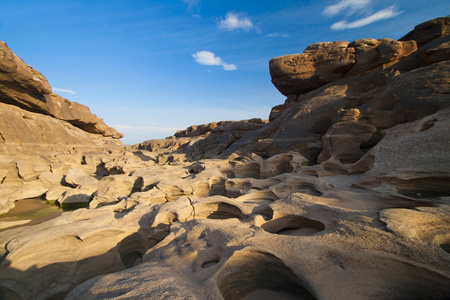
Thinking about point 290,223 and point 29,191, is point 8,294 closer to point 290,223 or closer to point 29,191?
point 290,223

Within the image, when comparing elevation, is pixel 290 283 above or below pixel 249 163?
below

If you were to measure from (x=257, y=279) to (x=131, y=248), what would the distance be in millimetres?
3428

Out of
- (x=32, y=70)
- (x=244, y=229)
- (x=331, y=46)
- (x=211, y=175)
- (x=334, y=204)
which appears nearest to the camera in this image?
Result: (x=244, y=229)

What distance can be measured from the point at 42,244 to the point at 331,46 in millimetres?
14790

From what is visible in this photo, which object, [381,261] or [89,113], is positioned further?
[89,113]

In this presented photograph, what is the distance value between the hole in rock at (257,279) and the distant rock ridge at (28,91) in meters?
15.2

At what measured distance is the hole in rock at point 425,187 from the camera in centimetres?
344

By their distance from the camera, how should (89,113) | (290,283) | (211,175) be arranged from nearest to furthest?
(290,283)
(211,175)
(89,113)

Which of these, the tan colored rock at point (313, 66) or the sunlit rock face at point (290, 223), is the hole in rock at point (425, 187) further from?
the tan colored rock at point (313, 66)

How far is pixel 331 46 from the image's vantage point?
11023mm

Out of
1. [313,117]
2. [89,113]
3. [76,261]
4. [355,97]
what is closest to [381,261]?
[76,261]

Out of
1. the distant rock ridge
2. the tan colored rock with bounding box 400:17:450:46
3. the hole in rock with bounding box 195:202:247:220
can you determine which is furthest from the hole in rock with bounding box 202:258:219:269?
the distant rock ridge

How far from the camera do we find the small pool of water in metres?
5.94

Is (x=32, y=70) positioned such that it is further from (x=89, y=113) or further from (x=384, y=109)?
(x=384, y=109)
